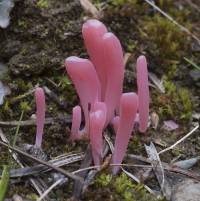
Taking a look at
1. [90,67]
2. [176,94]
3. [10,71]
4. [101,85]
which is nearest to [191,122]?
[176,94]

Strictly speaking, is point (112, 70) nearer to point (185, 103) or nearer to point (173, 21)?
point (185, 103)

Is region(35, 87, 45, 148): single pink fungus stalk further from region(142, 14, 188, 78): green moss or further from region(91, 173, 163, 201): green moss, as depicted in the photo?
region(142, 14, 188, 78): green moss

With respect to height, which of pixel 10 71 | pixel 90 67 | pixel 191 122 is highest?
pixel 90 67

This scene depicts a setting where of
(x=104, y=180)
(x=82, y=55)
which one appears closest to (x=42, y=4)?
Answer: (x=82, y=55)

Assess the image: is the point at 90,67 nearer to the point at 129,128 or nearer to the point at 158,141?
the point at 129,128

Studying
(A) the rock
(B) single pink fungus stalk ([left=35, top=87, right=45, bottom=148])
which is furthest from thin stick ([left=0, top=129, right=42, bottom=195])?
(A) the rock
